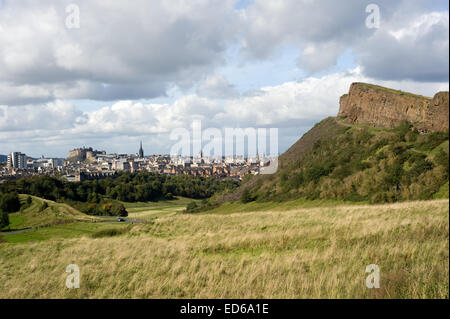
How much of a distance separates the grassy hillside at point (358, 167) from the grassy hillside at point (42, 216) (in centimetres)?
1900

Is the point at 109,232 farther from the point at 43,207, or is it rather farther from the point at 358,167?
the point at 358,167

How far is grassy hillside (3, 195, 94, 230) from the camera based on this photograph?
2062 centimetres

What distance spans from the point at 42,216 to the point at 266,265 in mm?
19661

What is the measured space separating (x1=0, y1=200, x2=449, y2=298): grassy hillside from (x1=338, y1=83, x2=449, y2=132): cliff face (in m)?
16.2

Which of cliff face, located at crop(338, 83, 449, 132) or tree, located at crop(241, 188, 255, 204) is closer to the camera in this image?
cliff face, located at crop(338, 83, 449, 132)

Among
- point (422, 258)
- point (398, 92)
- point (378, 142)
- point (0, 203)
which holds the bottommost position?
point (0, 203)

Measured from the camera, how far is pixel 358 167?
90.3 ft

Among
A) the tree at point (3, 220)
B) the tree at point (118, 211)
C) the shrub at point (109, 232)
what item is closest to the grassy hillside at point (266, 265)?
the shrub at point (109, 232)

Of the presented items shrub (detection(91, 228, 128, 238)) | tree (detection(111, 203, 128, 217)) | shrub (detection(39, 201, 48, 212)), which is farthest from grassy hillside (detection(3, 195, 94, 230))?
shrub (detection(91, 228, 128, 238))

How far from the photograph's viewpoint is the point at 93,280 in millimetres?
8305

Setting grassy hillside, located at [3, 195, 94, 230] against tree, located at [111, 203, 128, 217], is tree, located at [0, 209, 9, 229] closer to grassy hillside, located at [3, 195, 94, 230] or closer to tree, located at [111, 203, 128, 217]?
grassy hillside, located at [3, 195, 94, 230]
